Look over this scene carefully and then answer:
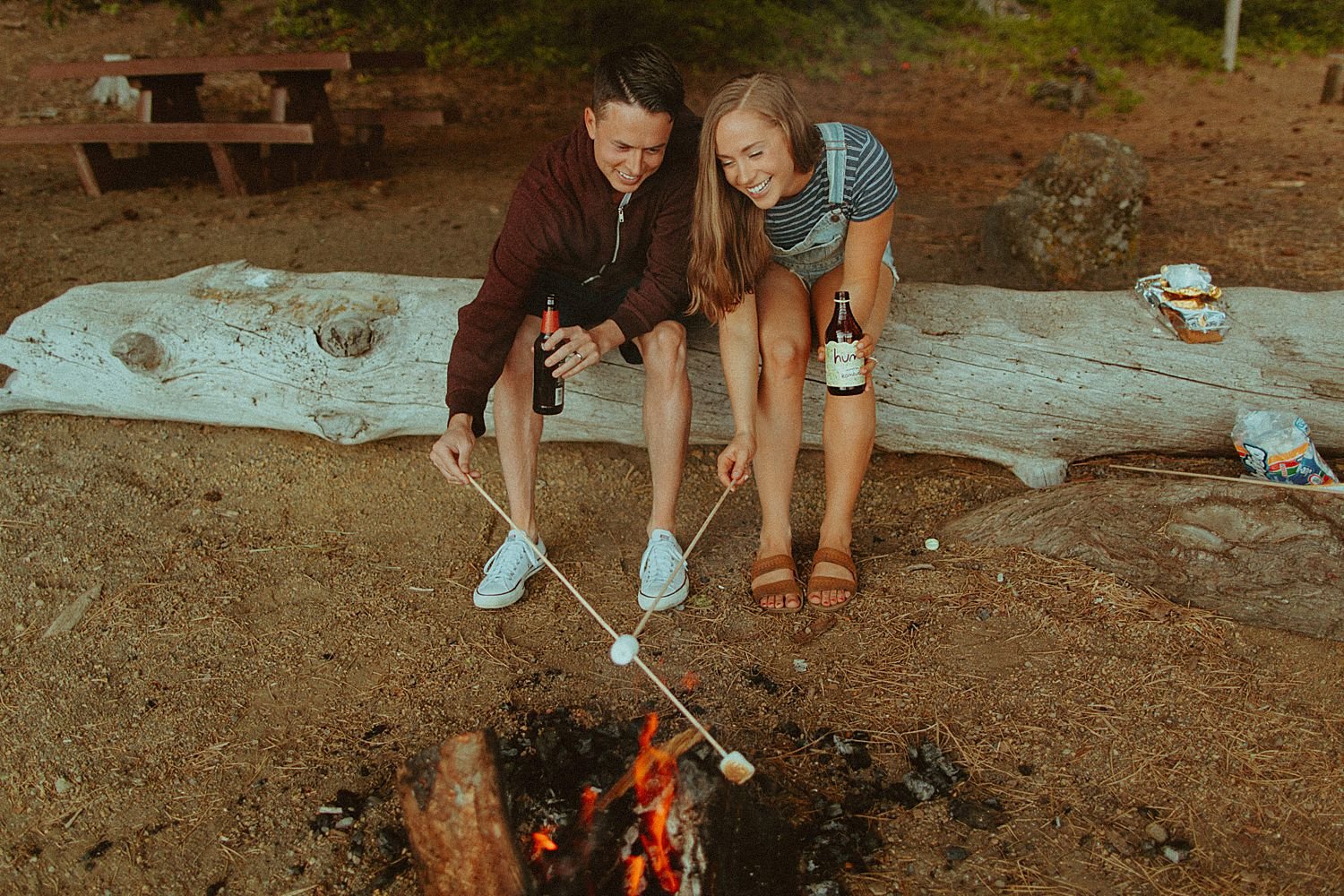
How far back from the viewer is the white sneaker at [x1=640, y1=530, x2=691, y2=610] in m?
3.69

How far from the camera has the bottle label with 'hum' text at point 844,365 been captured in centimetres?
348

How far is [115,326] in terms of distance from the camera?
15.2 feet

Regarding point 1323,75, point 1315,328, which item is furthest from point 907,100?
point 1315,328

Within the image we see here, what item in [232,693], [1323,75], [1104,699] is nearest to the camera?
[1104,699]

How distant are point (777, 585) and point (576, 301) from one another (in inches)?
52.3

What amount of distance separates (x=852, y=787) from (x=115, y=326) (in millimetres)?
3841

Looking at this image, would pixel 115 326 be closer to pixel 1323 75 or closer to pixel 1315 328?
pixel 1315 328

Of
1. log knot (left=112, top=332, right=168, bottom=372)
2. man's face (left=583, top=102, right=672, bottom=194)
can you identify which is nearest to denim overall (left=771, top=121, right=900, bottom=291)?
man's face (left=583, top=102, right=672, bottom=194)

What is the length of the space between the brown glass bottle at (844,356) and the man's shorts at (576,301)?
793 mm

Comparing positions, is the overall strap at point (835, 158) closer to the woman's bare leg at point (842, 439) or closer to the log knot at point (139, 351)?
the woman's bare leg at point (842, 439)

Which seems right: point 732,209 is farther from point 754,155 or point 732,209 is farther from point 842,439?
point 842,439

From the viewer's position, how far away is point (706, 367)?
433 centimetres

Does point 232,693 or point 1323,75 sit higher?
point 1323,75

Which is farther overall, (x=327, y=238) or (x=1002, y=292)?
(x=327, y=238)
